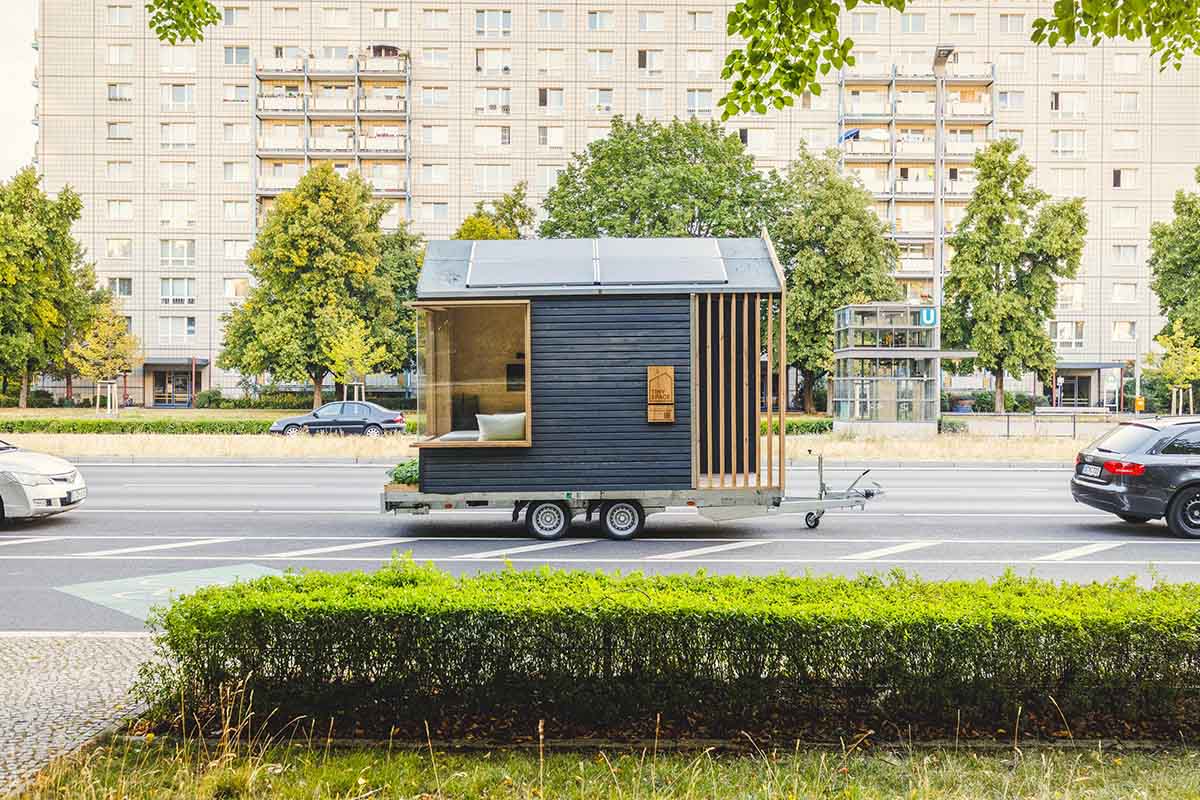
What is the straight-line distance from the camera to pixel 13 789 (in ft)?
14.1

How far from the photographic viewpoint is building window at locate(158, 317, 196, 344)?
5806 cm

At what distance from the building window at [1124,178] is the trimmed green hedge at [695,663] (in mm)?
63572

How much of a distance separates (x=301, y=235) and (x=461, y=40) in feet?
66.0

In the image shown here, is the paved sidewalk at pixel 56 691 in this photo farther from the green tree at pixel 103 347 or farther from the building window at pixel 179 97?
the building window at pixel 179 97

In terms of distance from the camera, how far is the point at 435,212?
58.0m

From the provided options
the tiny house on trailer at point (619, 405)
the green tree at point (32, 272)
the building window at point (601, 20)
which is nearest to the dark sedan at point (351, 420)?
the green tree at point (32, 272)

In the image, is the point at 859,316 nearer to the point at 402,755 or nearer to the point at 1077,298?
the point at 402,755

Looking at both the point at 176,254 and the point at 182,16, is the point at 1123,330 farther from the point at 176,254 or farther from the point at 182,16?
the point at 182,16

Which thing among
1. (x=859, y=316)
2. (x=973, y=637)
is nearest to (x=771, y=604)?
(x=973, y=637)

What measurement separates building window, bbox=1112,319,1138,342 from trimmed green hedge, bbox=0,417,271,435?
53.2 m

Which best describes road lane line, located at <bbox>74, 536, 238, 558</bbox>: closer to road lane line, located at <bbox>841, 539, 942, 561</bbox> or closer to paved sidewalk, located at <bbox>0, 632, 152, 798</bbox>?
paved sidewalk, located at <bbox>0, 632, 152, 798</bbox>

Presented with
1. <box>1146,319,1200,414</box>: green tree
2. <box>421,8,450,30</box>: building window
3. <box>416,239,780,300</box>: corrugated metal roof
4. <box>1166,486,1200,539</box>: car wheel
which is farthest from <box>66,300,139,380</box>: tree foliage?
<box>1146,319,1200,414</box>: green tree

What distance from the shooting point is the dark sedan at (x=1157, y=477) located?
42.0 feet

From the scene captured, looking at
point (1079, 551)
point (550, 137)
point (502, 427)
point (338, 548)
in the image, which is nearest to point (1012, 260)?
point (550, 137)
